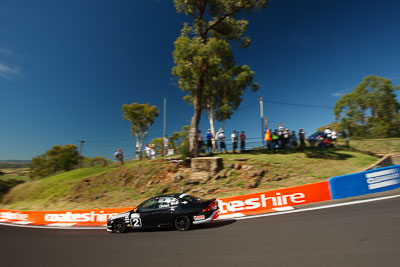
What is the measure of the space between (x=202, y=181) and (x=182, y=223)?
23.6ft

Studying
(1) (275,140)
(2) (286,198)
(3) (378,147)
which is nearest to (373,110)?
(3) (378,147)

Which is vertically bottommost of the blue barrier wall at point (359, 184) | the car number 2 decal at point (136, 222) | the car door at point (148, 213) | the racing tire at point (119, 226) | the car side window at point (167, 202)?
the racing tire at point (119, 226)

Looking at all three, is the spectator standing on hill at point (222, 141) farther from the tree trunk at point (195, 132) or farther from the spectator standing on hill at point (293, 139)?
the spectator standing on hill at point (293, 139)

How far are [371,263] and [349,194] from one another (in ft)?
21.3

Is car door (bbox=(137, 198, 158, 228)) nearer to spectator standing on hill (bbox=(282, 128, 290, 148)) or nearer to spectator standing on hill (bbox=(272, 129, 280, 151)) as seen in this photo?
spectator standing on hill (bbox=(272, 129, 280, 151))

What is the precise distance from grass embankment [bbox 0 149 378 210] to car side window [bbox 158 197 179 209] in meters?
5.38

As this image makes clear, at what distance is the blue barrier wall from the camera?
28.2 ft

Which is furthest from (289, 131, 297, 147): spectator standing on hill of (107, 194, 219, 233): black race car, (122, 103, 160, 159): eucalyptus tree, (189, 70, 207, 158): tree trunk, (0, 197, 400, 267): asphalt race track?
(122, 103, 160, 159): eucalyptus tree

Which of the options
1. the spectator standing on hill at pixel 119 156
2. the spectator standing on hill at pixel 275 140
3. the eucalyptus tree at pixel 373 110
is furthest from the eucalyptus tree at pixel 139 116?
the eucalyptus tree at pixel 373 110

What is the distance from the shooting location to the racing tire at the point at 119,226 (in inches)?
327

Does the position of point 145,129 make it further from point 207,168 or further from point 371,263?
point 371,263

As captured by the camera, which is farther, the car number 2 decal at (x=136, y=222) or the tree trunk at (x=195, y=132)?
the tree trunk at (x=195, y=132)

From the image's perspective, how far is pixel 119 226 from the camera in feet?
27.5

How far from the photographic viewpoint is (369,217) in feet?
18.6
